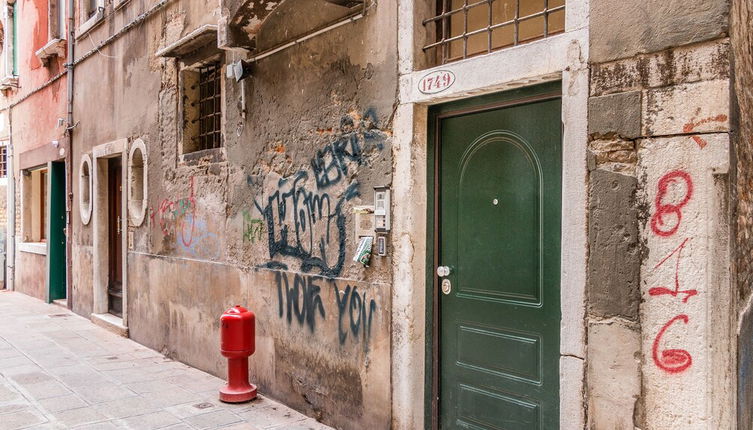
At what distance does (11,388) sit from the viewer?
587cm

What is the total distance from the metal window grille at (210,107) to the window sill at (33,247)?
6.28m

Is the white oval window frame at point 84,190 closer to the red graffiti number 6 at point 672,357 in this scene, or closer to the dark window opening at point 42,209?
the dark window opening at point 42,209

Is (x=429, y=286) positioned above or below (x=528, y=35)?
below

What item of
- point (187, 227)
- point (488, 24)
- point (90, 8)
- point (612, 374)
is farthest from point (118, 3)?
point (612, 374)

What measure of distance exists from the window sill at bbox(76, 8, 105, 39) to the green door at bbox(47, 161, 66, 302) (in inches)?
103

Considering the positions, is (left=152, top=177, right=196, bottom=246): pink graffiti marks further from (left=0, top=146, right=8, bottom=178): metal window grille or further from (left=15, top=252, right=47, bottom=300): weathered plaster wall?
(left=0, top=146, right=8, bottom=178): metal window grille

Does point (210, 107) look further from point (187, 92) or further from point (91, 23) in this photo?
point (91, 23)

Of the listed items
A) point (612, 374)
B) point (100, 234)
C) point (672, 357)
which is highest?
point (100, 234)

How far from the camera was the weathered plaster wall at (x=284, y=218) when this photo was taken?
14.9ft

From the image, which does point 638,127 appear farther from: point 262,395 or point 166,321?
point 166,321

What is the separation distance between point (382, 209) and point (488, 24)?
141 centimetres

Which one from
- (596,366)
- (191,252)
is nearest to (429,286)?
(596,366)

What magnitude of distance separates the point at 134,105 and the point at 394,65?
16.9ft

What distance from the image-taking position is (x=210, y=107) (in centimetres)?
712
